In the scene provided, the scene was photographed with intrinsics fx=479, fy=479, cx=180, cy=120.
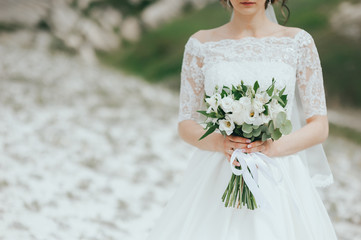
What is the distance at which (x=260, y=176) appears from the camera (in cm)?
229

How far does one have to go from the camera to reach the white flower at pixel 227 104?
1.90 metres

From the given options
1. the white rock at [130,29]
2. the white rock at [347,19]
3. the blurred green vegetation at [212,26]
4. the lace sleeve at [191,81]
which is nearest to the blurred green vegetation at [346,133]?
the blurred green vegetation at [212,26]

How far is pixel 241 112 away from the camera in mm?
1903

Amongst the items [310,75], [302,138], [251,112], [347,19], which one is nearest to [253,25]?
[310,75]

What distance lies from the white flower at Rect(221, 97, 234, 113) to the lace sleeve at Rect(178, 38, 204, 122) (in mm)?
637

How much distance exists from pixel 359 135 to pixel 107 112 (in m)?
4.56

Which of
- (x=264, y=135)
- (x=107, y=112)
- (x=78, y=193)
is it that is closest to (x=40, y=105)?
(x=107, y=112)

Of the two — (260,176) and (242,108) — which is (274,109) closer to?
(242,108)

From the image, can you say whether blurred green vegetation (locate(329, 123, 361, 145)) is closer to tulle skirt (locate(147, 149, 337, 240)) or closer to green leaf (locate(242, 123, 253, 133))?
tulle skirt (locate(147, 149, 337, 240))

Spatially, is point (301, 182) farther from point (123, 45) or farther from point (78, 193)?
point (123, 45)

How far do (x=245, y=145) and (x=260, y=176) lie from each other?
11.8 inches

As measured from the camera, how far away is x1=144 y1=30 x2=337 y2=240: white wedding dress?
222 centimetres

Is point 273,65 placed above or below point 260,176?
above

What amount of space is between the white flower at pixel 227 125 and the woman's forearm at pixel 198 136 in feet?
0.97
